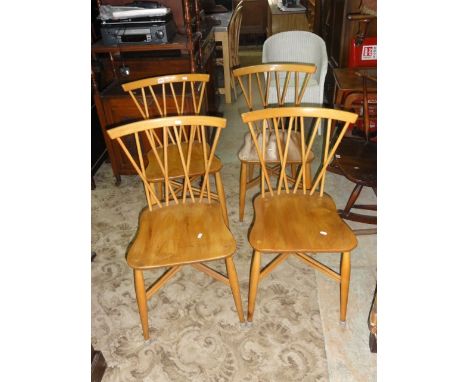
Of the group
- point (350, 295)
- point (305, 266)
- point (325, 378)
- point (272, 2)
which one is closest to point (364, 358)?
point (325, 378)

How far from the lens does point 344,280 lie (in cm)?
146

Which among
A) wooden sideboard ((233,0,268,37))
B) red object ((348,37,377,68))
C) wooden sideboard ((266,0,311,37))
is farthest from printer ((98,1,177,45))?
wooden sideboard ((233,0,268,37))

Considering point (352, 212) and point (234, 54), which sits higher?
point (234, 54)

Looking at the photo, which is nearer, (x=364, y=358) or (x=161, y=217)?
(x=364, y=358)

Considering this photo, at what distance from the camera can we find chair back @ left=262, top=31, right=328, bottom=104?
280 cm

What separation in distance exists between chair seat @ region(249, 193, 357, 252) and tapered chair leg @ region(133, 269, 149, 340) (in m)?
0.47

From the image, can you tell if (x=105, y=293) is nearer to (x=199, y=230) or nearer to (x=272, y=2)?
(x=199, y=230)

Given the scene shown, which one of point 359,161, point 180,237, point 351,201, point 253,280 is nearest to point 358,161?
point 359,161

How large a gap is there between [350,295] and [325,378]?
45cm

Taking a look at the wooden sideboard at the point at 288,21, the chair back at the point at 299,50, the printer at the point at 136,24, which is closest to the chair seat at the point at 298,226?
the printer at the point at 136,24

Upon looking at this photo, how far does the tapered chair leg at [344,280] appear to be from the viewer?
4.61ft

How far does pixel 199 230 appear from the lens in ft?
4.79

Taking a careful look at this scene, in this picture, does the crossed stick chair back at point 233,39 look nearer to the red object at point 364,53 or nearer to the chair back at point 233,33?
the chair back at point 233,33
